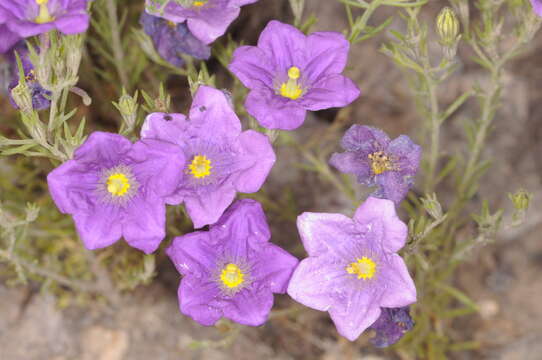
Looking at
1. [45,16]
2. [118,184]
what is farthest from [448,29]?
[45,16]

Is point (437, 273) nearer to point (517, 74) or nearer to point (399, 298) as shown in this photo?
point (399, 298)

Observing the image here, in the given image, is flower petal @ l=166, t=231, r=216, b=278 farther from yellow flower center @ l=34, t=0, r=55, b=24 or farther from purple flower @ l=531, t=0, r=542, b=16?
purple flower @ l=531, t=0, r=542, b=16

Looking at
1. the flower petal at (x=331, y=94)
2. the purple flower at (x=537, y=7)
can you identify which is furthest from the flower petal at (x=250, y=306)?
the purple flower at (x=537, y=7)

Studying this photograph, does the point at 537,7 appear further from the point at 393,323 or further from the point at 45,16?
the point at 45,16

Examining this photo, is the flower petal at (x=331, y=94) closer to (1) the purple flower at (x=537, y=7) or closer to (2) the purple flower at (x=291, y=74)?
(2) the purple flower at (x=291, y=74)

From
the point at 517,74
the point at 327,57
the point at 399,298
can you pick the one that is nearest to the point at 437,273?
the point at 399,298

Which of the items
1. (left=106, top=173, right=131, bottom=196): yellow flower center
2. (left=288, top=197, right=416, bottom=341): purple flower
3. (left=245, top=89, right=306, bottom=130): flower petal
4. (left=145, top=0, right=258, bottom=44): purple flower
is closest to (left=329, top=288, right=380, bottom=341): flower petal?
(left=288, top=197, right=416, bottom=341): purple flower
